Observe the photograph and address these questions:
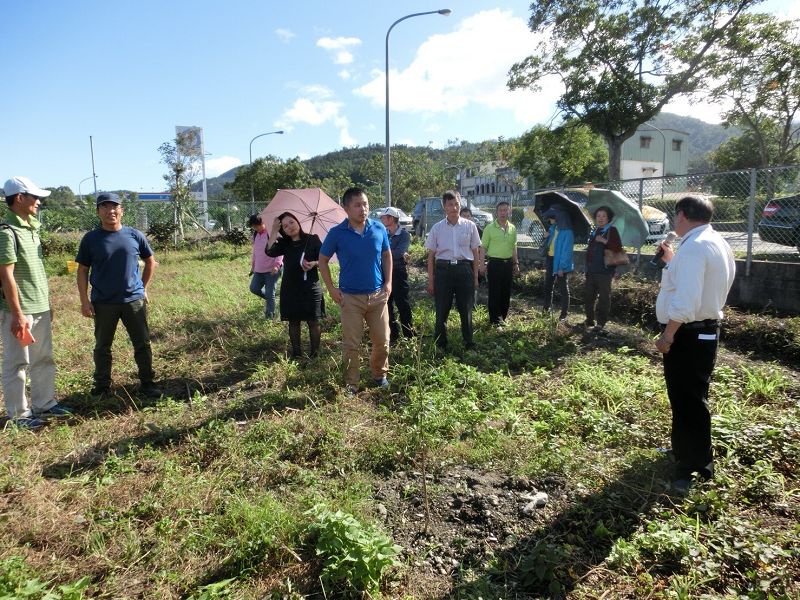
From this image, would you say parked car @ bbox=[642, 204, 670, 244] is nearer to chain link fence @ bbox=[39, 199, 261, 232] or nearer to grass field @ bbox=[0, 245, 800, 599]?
grass field @ bbox=[0, 245, 800, 599]

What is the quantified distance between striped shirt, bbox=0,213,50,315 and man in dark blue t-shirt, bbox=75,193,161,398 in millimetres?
291

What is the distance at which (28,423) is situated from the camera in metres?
3.97

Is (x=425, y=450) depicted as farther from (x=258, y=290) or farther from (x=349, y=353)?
(x=258, y=290)

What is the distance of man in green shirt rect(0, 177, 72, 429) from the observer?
3.72m

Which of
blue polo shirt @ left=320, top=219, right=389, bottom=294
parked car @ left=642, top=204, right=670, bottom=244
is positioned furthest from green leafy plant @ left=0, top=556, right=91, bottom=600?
parked car @ left=642, top=204, right=670, bottom=244

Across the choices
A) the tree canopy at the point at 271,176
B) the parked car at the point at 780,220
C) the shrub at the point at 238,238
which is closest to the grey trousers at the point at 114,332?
the parked car at the point at 780,220

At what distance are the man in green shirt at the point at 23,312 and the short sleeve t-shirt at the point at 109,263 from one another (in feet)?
1.15

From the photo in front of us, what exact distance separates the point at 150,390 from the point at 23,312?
128 cm

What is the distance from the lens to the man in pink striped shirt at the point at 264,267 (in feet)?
22.3

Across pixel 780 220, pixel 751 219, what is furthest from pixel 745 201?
pixel 780 220

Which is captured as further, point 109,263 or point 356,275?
point 356,275

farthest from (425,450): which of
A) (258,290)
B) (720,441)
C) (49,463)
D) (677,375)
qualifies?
(258,290)

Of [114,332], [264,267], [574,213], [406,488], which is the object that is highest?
[574,213]

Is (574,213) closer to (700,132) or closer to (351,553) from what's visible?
(351,553)
